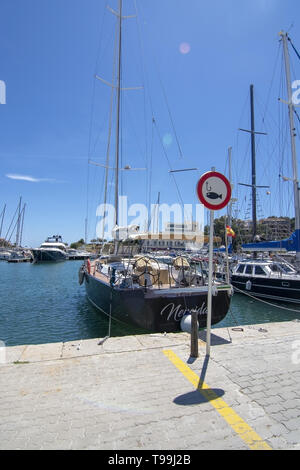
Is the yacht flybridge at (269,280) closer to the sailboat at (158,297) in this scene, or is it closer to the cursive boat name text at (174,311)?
the sailboat at (158,297)

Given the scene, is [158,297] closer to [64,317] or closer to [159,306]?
[159,306]

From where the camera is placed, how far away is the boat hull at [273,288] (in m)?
15.1

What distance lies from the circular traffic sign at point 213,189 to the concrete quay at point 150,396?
2589 mm

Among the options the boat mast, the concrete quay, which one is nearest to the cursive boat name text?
the concrete quay

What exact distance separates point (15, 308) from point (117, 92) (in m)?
14.7

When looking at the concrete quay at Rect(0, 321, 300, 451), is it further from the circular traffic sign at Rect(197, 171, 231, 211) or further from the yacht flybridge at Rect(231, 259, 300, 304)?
the yacht flybridge at Rect(231, 259, 300, 304)

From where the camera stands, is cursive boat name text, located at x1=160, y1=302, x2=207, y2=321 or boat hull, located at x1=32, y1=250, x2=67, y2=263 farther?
boat hull, located at x1=32, y1=250, x2=67, y2=263

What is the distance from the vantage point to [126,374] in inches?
152

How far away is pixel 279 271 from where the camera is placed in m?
16.9

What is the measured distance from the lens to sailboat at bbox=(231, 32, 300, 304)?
607 inches

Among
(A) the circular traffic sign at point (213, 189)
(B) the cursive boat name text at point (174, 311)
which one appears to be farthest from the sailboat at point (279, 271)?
(A) the circular traffic sign at point (213, 189)

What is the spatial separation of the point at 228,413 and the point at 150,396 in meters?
0.92

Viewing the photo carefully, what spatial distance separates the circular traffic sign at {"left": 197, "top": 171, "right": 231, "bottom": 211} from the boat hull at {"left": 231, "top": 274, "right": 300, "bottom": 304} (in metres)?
11.2
